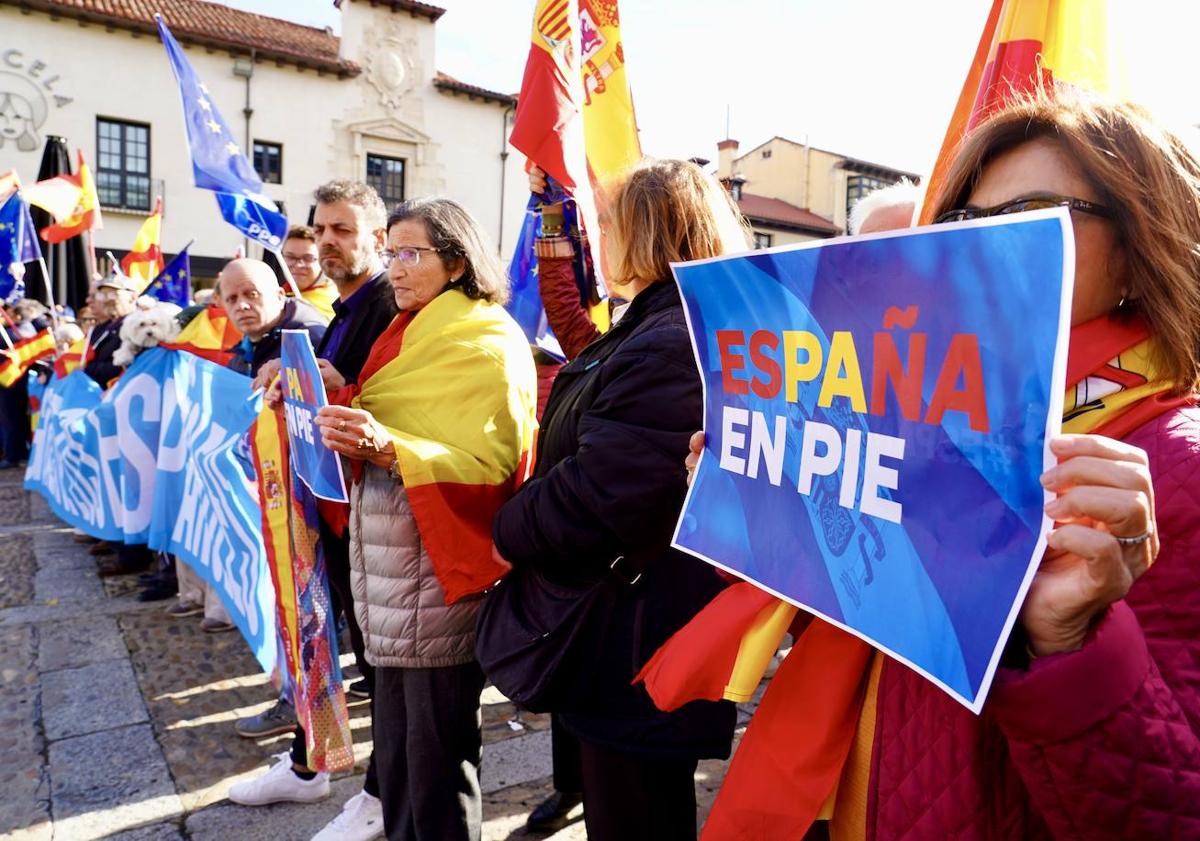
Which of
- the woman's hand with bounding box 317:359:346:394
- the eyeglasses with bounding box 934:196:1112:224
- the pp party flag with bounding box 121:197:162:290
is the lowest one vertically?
the woman's hand with bounding box 317:359:346:394

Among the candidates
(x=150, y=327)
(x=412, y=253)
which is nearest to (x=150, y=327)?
(x=150, y=327)

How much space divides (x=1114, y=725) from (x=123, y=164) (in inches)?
891

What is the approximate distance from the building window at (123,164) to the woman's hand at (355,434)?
67.5ft

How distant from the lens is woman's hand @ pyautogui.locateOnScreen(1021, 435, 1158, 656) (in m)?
0.68

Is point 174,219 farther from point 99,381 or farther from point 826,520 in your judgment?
point 826,520

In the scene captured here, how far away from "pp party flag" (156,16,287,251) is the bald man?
5.80 feet

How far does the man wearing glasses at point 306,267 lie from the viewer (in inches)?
154

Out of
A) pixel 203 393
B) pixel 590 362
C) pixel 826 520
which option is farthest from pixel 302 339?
pixel 203 393

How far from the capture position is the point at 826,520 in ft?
3.26

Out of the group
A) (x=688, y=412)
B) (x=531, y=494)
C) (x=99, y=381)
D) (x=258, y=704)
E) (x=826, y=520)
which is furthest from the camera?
(x=99, y=381)

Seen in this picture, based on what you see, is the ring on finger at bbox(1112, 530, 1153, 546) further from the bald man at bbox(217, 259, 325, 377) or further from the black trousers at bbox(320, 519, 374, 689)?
the bald man at bbox(217, 259, 325, 377)

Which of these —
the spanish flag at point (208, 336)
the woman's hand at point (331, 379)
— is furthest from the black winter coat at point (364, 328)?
the spanish flag at point (208, 336)

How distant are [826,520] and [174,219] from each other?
21707mm

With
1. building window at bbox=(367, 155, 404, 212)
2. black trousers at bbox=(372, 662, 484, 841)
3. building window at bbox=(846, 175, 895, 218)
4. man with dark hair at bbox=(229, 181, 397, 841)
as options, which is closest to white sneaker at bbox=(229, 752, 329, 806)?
man with dark hair at bbox=(229, 181, 397, 841)
